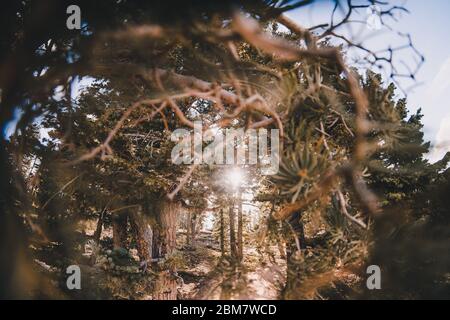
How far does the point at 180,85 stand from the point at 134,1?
1.09m

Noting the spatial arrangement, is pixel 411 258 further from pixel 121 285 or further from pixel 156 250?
pixel 156 250

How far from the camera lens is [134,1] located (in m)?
2.82

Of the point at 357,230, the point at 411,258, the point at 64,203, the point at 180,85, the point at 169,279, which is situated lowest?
the point at 169,279

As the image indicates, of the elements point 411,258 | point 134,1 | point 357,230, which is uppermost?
point 134,1

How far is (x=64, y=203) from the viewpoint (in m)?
5.03

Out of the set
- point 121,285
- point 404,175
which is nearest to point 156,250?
point 121,285

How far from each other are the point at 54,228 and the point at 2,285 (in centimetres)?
217
